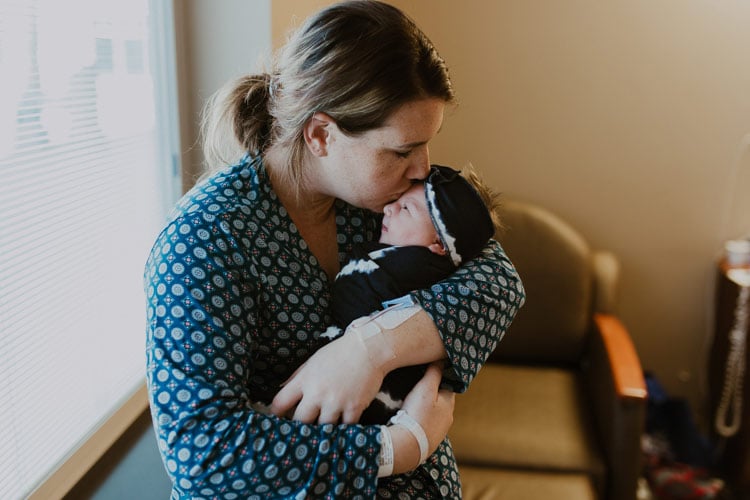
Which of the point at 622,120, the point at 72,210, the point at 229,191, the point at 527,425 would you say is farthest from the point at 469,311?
the point at 622,120

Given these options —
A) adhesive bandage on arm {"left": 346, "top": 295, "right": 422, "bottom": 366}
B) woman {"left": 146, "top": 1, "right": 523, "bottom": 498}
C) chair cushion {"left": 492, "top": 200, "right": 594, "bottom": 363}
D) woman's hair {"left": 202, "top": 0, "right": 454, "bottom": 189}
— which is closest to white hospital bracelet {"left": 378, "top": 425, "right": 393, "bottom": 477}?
woman {"left": 146, "top": 1, "right": 523, "bottom": 498}

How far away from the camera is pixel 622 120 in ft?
8.64

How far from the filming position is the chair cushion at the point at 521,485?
1941 millimetres

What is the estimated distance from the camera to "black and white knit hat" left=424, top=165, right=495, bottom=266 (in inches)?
46.7

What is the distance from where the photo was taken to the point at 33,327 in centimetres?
122

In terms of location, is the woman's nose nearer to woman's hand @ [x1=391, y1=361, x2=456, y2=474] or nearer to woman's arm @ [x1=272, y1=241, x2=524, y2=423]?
woman's arm @ [x1=272, y1=241, x2=524, y2=423]

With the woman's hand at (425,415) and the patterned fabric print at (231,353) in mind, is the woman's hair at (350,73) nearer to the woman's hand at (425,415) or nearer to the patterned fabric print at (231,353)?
the patterned fabric print at (231,353)

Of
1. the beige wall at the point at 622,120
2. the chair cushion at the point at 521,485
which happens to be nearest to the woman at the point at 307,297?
the chair cushion at the point at 521,485

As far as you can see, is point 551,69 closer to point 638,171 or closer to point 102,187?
point 638,171

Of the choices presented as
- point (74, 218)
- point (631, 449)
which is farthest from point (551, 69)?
point (74, 218)

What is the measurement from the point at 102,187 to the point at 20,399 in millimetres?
464

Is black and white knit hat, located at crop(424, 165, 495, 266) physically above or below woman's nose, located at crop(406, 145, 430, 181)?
below

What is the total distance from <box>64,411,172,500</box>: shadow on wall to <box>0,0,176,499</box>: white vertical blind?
73 millimetres

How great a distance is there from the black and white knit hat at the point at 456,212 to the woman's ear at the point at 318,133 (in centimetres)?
19
